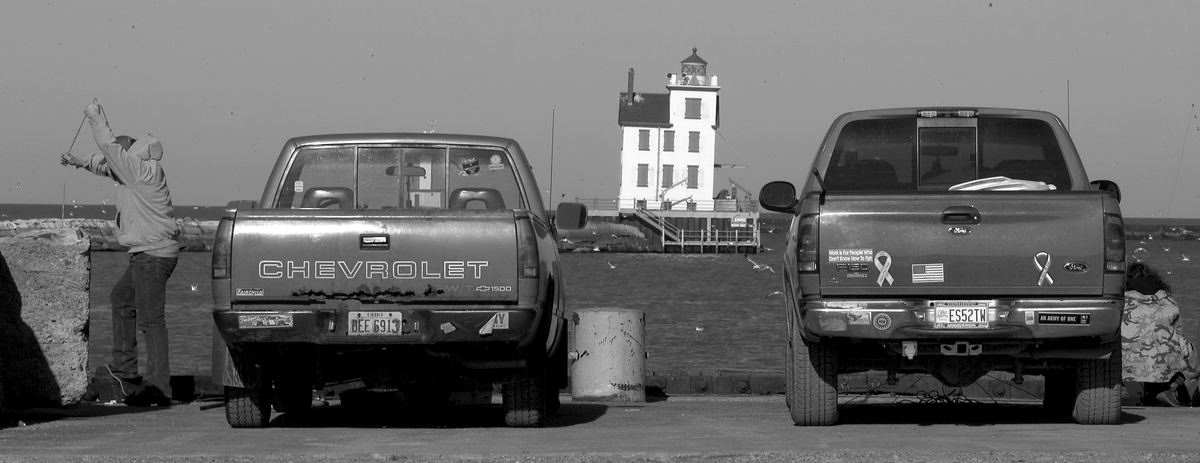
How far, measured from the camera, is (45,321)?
419 inches

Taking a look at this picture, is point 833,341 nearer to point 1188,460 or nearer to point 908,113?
point 908,113

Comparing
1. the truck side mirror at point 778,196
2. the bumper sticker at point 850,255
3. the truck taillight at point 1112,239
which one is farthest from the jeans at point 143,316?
the truck taillight at point 1112,239

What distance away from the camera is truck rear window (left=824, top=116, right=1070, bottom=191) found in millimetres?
9930

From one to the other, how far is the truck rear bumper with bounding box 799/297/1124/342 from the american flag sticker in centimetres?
12

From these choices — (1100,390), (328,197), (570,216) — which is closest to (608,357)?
(570,216)

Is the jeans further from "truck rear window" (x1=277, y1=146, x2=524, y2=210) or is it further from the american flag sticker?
the american flag sticker

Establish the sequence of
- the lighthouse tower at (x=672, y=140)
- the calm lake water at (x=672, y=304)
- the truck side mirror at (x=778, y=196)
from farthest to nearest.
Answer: the lighthouse tower at (x=672, y=140), the calm lake water at (x=672, y=304), the truck side mirror at (x=778, y=196)

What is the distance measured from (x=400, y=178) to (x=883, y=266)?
9.89ft

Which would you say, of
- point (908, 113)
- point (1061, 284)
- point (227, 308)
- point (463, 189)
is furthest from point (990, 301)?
point (227, 308)

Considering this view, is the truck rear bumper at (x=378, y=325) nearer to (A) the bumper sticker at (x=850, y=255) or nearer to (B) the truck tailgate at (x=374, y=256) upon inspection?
(B) the truck tailgate at (x=374, y=256)

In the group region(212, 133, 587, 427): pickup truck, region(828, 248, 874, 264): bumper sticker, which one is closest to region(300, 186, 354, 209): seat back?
region(212, 133, 587, 427): pickup truck

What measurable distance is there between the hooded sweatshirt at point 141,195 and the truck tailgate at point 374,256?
2692 millimetres

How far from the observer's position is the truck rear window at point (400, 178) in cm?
991

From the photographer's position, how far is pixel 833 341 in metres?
9.10
